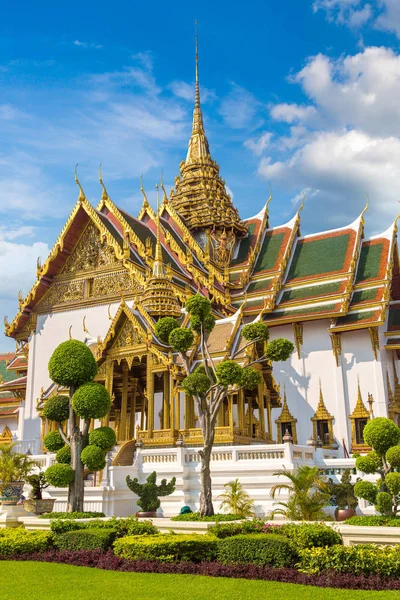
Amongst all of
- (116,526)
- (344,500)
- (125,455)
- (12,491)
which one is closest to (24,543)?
(116,526)

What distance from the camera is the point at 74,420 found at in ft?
30.2

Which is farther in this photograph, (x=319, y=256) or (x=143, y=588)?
(x=319, y=256)

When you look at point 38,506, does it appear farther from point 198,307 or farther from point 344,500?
point 344,500

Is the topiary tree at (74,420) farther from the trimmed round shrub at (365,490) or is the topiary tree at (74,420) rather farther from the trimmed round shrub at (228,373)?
the trimmed round shrub at (365,490)

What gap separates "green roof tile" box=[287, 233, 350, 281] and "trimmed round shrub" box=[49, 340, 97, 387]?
11.7 meters

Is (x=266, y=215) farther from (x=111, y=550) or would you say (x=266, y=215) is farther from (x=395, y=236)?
(x=111, y=550)

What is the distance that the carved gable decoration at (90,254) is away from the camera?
17422 mm

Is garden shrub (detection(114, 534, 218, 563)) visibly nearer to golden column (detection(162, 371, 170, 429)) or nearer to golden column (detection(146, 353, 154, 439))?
golden column (detection(146, 353, 154, 439))

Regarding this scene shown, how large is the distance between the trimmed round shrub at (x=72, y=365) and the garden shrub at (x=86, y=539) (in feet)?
8.71

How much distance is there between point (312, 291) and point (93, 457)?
38.5 feet

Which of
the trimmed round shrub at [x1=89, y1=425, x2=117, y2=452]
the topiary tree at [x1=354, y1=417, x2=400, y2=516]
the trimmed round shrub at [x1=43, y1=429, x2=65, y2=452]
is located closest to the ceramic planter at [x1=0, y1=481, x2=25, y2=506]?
the trimmed round shrub at [x1=43, y1=429, x2=65, y2=452]

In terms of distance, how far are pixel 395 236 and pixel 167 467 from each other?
12.6 m

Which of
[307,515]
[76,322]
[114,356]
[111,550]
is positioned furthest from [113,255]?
[111,550]

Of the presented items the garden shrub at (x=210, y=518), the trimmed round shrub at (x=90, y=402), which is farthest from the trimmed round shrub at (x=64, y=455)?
the garden shrub at (x=210, y=518)
